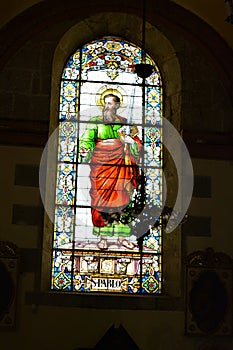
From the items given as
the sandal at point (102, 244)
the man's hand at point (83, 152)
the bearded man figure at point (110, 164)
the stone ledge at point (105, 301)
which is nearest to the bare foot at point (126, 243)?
the bearded man figure at point (110, 164)

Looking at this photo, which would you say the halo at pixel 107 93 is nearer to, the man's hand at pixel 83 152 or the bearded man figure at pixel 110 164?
the bearded man figure at pixel 110 164

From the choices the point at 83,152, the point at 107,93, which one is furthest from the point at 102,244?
the point at 107,93

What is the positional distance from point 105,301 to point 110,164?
75.0 inches

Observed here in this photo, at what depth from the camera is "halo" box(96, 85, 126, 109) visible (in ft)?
34.2

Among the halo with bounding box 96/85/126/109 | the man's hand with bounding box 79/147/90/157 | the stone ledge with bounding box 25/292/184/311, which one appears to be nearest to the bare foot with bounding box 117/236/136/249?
the stone ledge with bounding box 25/292/184/311

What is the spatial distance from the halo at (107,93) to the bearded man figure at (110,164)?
0.16ft

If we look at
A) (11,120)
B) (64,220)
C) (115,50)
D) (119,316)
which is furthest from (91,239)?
(115,50)

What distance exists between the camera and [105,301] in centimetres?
929

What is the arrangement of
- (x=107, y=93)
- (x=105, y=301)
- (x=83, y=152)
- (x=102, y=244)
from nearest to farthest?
(x=105, y=301), (x=102, y=244), (x=83, y=152), (x=107, y=93)


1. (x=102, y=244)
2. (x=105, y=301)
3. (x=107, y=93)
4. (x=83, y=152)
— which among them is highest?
(x=107, y=93)

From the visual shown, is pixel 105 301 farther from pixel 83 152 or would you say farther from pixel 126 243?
pixel 83 152

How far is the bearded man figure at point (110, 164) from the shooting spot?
32.7 feet

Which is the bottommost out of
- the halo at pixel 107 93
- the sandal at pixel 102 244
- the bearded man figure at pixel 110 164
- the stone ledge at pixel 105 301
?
the stone ledge at pixel 105 301

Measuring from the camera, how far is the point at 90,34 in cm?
1048
